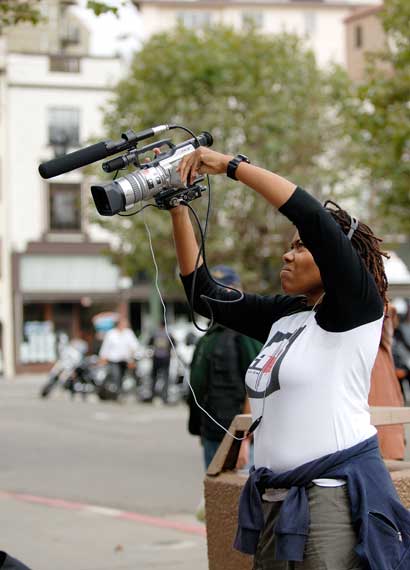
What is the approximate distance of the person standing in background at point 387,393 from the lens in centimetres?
505

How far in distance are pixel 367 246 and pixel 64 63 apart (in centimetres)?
4502

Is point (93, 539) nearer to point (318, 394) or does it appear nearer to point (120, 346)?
point (318, 394)

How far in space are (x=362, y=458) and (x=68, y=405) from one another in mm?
21039

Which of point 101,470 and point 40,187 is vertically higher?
point 40,187

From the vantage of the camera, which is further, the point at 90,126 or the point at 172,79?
the point at 90,126

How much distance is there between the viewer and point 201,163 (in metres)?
3.47

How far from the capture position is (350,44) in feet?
205

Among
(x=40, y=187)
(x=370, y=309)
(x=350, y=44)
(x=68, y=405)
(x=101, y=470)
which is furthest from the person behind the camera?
(x=350, y=44)

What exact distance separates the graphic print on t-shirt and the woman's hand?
0.53 meters

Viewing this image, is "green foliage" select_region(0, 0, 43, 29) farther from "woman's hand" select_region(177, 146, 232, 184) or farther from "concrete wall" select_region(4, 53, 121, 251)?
"concrete wall" select_region(4, 53, 121, 251)

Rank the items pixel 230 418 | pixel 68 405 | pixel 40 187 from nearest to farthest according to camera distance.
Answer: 1. pixel 230 418
2. pixel 68 405
3. pixel 40 187

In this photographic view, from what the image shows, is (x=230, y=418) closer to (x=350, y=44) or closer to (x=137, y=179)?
(x=137, y=179)

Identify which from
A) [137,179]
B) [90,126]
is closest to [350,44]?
[90,126]

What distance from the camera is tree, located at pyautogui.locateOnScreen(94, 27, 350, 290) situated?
102ft
